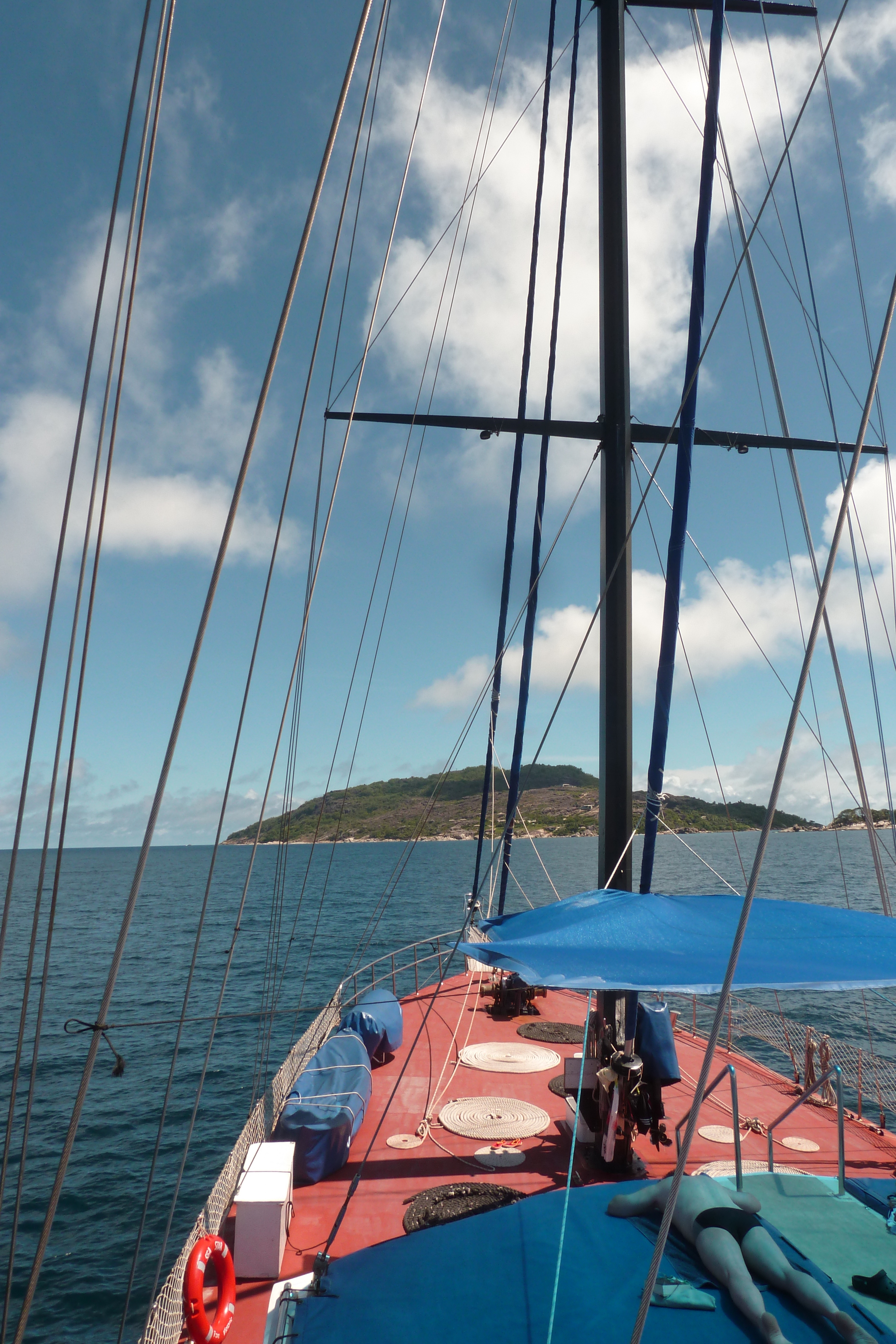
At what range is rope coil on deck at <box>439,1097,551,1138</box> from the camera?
883 cm

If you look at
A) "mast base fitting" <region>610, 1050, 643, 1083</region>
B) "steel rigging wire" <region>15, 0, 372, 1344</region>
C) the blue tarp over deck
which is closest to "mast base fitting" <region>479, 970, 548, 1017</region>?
"mast base fitting" <region>610, 1050, 643, 1083</region>

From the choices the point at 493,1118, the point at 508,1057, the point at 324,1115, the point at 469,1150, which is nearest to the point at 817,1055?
the point at 508,1057

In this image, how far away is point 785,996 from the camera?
1123 inches

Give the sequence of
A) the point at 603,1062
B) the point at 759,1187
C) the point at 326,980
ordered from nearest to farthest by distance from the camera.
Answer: the point at 759,1187
the point at 603,1062
the point at 326,980

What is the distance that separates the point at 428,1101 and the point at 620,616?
6859 millimetres

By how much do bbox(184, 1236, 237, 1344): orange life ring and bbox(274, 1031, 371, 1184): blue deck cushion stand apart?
163cm

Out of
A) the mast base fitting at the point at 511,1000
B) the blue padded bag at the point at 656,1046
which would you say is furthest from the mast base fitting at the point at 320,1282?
the mast base fitting at the point at 511,1000

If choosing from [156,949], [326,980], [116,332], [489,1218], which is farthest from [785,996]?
[156,949]

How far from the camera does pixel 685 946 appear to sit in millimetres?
6242

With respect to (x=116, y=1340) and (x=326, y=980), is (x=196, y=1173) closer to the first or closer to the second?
(x=116, y=1340)

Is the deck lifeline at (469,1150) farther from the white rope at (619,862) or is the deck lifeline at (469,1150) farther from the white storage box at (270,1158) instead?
the white rope at (619,862)

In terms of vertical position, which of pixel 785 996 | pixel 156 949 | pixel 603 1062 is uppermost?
pixel 603 1062

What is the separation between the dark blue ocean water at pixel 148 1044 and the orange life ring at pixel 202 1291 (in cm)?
420

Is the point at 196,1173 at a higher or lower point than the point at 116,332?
lower
